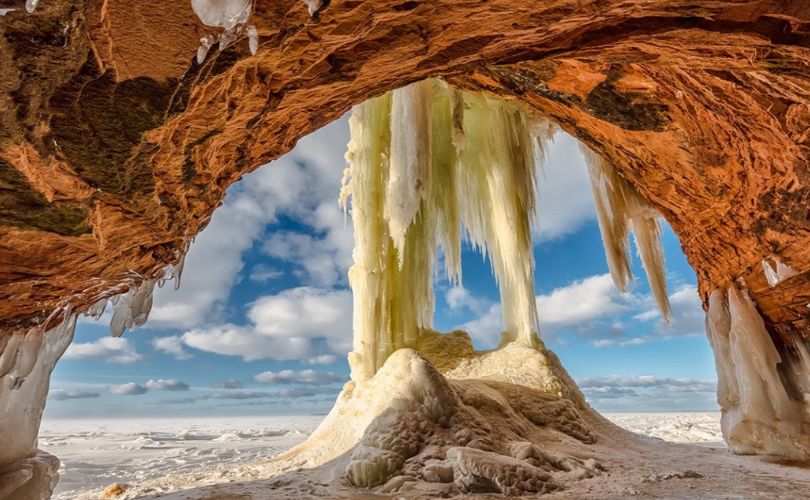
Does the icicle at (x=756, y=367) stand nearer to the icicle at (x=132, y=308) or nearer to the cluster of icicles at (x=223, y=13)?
the cluster of icicles at (x=223, y=13)

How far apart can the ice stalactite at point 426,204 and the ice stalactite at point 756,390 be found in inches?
119

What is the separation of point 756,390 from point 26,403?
5.79 m

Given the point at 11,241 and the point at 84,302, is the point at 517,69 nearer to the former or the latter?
the point at 11,241

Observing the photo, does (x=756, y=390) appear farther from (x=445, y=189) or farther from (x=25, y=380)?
(x=25, y=380)

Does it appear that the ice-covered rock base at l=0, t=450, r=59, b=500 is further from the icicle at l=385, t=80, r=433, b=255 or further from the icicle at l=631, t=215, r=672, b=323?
the icicle at l=631, t=215, r=672, b=323

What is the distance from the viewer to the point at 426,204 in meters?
7.28

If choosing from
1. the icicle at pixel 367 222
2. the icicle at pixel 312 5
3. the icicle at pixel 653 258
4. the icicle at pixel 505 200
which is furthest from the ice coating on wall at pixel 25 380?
the icicle at pixel 653 258

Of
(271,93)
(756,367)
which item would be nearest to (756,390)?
(756,367)

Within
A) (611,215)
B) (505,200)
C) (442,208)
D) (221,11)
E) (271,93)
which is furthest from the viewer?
(442,208)

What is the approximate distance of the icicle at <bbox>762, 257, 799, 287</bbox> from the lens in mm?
3537

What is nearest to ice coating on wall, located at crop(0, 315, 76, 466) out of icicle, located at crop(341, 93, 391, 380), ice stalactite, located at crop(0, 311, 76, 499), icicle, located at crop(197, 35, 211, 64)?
ice stalactite, located at crop(0, 311, 76, 499)

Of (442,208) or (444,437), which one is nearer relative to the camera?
(444,437)

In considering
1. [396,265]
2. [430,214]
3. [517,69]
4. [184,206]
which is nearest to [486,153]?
[430,214]

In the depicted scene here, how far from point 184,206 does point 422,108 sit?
15.1 ft
